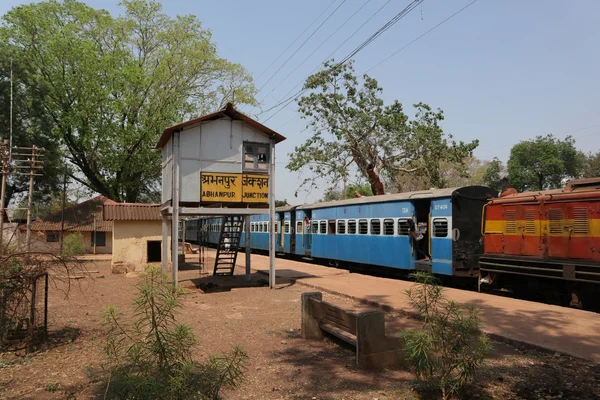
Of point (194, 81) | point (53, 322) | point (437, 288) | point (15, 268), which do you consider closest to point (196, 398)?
point (437, 288)

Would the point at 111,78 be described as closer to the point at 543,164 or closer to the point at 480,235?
the point at 480,235

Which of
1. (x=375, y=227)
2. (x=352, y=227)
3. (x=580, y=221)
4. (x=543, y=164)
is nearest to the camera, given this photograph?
(x=580, y=221)

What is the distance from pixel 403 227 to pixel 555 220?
5305 mm

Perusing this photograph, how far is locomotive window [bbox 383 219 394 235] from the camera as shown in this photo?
1577 cm

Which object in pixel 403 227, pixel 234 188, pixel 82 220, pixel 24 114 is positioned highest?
pixel 24 114

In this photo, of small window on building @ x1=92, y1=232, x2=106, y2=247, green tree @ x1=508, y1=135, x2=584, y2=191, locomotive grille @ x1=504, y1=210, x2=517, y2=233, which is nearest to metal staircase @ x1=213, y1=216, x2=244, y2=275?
locomotive grille @ x1=504, y1=210, x2=517, y2=233

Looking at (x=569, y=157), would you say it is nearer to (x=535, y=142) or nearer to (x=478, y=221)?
(x=535, y=142)

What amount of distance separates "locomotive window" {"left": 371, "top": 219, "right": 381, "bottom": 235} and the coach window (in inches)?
205

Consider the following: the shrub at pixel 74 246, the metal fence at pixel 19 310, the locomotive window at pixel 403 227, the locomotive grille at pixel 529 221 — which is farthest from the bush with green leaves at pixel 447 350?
the shrub at pixel 74 246

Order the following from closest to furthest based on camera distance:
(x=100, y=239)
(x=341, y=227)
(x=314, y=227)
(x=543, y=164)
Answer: (x=341, y=227) < (x=314, y=227) < (x=100, y=239) < (x=543, y=164)

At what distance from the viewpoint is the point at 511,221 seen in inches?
467

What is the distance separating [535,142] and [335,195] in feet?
75.5

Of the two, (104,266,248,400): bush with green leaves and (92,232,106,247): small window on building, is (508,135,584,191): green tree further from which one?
(104,266,248,400): bush with green leaves

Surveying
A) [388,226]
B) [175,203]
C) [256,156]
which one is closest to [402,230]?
[388,226]
